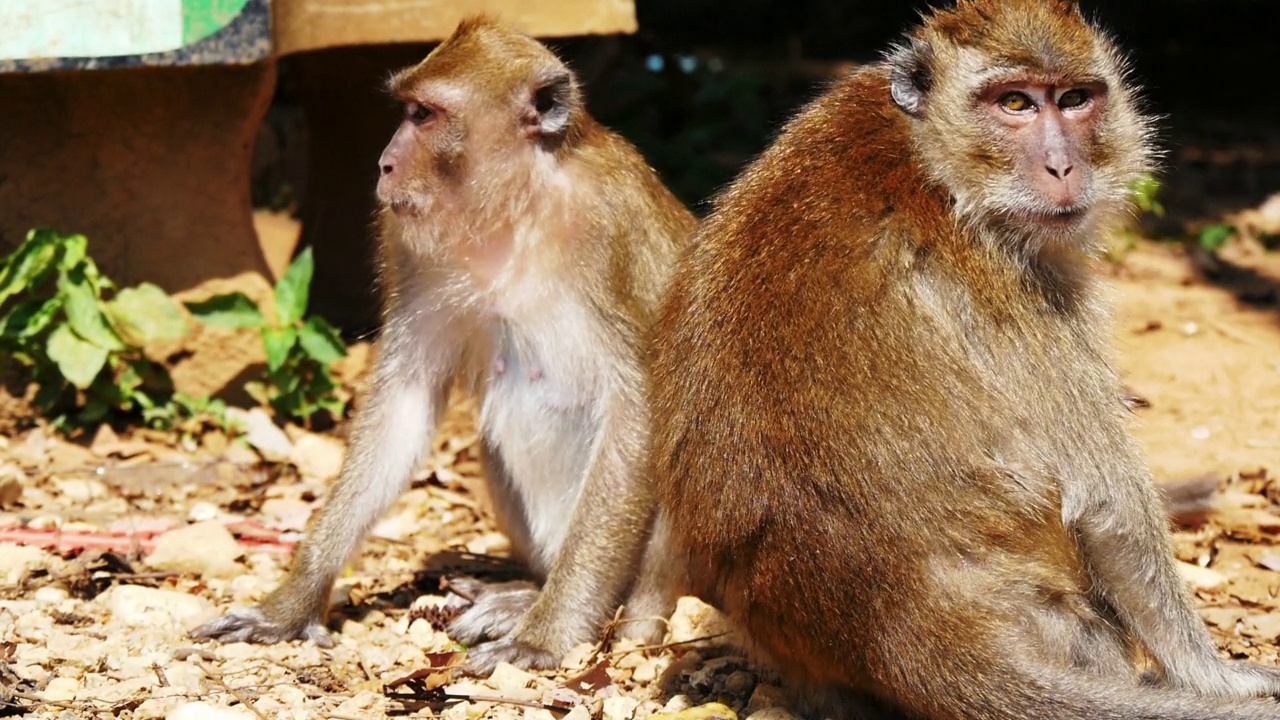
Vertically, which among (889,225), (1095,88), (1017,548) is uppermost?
(1095,88)

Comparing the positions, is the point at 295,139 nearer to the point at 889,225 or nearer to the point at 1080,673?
the point at 889,225

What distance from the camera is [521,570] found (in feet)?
18.2

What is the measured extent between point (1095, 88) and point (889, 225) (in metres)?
0.70

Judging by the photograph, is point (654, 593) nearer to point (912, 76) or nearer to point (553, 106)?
point (553, 106)

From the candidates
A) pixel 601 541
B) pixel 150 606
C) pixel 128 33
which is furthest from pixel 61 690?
pixel 128 33

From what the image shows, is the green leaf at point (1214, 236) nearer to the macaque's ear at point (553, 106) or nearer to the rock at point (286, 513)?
the macaque's ear at point (553, 106)

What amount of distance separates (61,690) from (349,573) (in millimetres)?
1467

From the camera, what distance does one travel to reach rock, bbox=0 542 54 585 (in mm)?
4898

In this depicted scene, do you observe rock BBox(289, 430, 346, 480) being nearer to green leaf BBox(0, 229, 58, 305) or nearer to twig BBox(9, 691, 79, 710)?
green leaf BBox(0, 229, 58, 305)

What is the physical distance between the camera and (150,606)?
4.80m

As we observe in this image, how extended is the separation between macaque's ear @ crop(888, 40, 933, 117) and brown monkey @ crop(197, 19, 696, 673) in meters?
1.06

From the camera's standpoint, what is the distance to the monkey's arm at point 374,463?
4848 millimetres

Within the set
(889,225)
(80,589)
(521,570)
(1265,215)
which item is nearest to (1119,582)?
(889,225)

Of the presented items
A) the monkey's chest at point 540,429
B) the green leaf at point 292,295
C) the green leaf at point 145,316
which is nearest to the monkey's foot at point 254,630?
the monkey's chest at point 540,429
